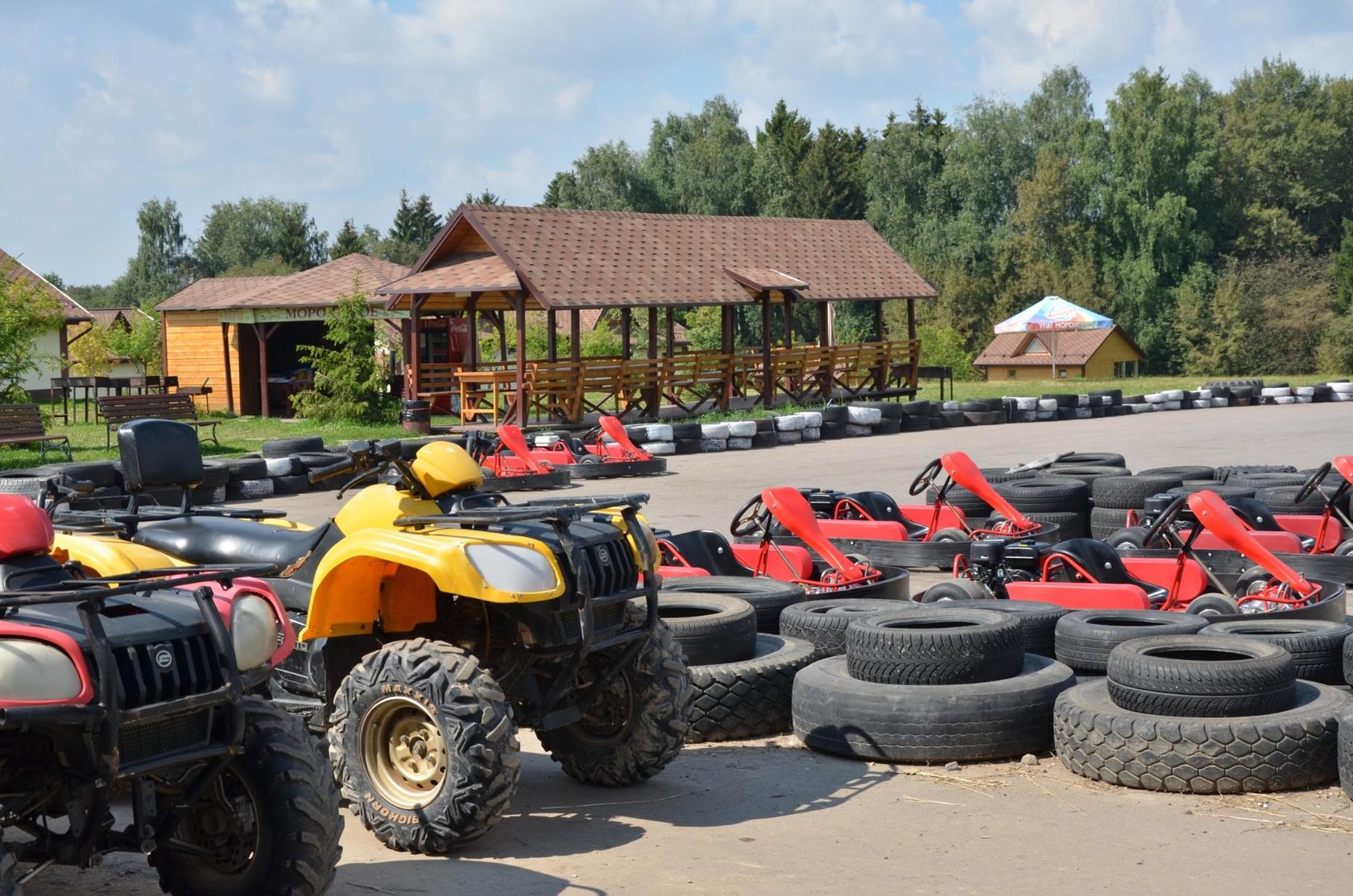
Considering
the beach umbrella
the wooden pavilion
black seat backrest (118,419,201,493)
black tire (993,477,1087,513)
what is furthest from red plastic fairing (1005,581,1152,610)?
the beach umbrella

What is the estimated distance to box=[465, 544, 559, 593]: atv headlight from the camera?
4.68 m

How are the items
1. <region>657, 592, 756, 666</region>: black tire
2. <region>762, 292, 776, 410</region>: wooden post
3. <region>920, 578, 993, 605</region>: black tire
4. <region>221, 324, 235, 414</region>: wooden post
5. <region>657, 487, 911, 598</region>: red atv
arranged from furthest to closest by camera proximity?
1. <region>221, 324, 235, 414</region>: wooden post
2. <region>762, 292, 776, 410</region>: wooden post
3. <region>657, 487, 911, 598</region>: red atv
4. <region>920, 578, 993, 605</region>: black tire
5. <region>657, 592, 756, 666</region>: black tire

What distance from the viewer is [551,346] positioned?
89.8ft

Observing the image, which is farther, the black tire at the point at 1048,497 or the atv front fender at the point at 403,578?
the black tire at the point at 1048,497

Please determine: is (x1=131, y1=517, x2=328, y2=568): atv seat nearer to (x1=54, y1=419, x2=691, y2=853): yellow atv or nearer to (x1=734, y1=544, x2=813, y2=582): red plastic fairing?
(x1=54, y1=419, x2=691, y2=853): yellow atv

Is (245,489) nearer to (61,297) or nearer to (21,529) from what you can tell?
(21,529)

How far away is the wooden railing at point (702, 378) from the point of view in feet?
87.1

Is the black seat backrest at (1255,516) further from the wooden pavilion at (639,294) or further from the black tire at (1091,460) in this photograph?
the wooden pavilion at (639,294)

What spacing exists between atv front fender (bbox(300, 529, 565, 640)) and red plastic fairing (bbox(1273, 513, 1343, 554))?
286 inches

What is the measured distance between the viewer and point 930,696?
5.80 m

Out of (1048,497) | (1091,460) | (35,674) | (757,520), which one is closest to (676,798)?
(35,674)

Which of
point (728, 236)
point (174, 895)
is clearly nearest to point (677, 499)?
point (174, 895)

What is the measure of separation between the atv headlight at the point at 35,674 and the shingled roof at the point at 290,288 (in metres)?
27.9

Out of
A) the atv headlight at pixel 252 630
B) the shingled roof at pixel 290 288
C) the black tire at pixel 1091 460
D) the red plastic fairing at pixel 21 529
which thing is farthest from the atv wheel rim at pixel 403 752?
the shingled roof at pixel 290 288
